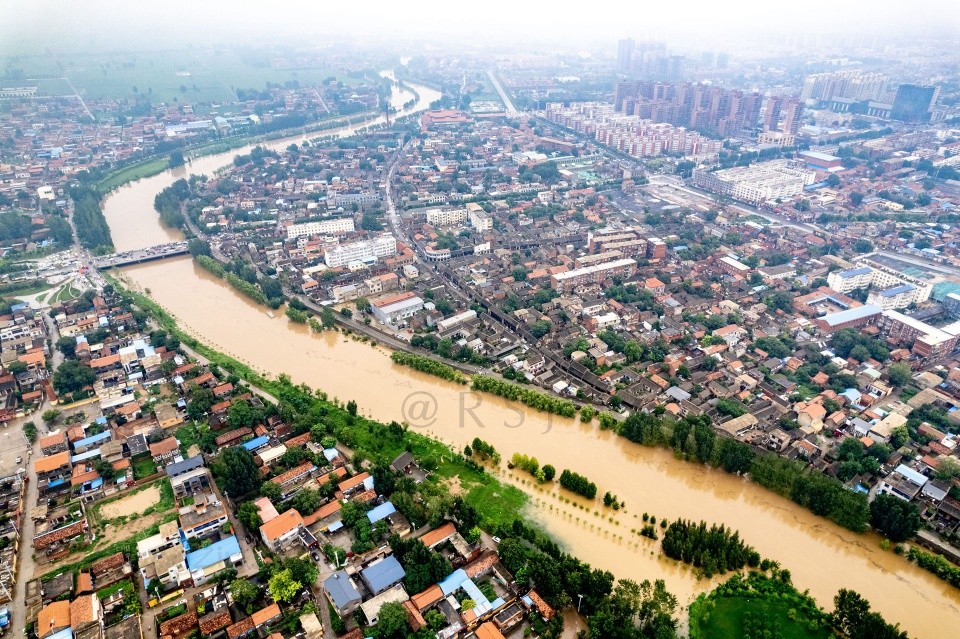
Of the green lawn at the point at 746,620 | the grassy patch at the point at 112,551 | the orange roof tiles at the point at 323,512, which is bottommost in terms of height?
the green lawn at the point at 746,620

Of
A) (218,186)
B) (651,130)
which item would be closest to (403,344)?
(218,186)

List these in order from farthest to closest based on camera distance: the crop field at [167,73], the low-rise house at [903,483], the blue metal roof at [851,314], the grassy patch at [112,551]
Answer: the crop field at [167,73]
the blue metal roof at [851,314]
the low-rise house at [903,483]
the grassy patch at [112,551]

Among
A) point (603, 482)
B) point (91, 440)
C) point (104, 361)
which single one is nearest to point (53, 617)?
point (91, 440)

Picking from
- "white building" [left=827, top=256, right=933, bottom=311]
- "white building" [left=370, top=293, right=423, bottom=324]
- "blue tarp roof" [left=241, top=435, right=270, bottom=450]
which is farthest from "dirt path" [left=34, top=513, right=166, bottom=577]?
"white building" [left=827, top=256, right=933, bottom=311]

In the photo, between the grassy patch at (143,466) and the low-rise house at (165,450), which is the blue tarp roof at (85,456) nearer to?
the grassy patch at (143,466)

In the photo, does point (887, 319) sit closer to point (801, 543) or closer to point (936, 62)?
point (801, 543)

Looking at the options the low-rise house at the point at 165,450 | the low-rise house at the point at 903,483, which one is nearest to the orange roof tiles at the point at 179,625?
the low-rise house at the point at 165,450

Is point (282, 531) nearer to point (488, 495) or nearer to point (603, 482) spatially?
point (488, 495)

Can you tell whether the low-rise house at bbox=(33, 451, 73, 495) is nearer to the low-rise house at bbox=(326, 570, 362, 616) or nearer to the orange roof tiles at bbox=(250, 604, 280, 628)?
the orange roof tiles at bbox=(250, 604, 280, 628)
